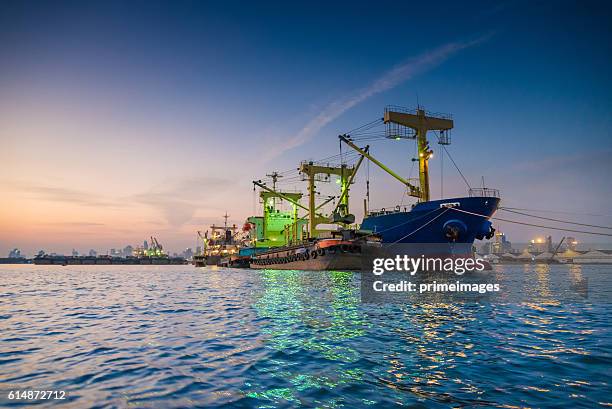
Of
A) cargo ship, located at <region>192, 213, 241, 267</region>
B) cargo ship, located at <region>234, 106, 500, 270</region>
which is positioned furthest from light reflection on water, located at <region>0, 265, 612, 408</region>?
cargo ship, located at <region>192, 213, 241, 267</region>

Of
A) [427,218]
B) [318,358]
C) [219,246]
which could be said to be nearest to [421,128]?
[427,218]

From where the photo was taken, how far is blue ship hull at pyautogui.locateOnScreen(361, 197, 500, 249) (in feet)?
110

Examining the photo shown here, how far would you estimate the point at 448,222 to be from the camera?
33.6 metres

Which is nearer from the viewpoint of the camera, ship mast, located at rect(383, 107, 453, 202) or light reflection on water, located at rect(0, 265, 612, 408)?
light reflection on water, located at rect(0, 265, 612, 408)

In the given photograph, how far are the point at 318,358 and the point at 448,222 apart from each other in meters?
29.7

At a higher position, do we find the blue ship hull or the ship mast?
the ship mast

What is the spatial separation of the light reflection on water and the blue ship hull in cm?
2049

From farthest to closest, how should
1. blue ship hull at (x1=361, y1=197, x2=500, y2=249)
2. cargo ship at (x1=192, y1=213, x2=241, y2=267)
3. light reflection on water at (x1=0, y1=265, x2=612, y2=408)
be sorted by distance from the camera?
cargo ship at (x1=192, y1=213, x2=241, y2=267) < blue ship hull at (x1=361, y1=197, x2=500, y2=249) < light reflection on water at (x1=0, y1=265, x2=612, y2=408)

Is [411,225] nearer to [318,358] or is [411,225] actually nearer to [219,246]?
[318,358]

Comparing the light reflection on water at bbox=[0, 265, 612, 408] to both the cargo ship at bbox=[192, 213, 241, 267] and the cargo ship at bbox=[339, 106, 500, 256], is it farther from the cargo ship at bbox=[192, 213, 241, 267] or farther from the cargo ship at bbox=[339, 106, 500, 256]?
the cargo ship at bbox=[192, 213, 241, 267]

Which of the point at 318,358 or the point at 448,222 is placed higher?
the point at 448,222

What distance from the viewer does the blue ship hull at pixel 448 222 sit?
33406 millimetres

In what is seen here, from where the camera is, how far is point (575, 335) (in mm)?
9133

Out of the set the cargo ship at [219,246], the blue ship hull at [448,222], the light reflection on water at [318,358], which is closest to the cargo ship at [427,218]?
the blue ship hull at [448,222]
